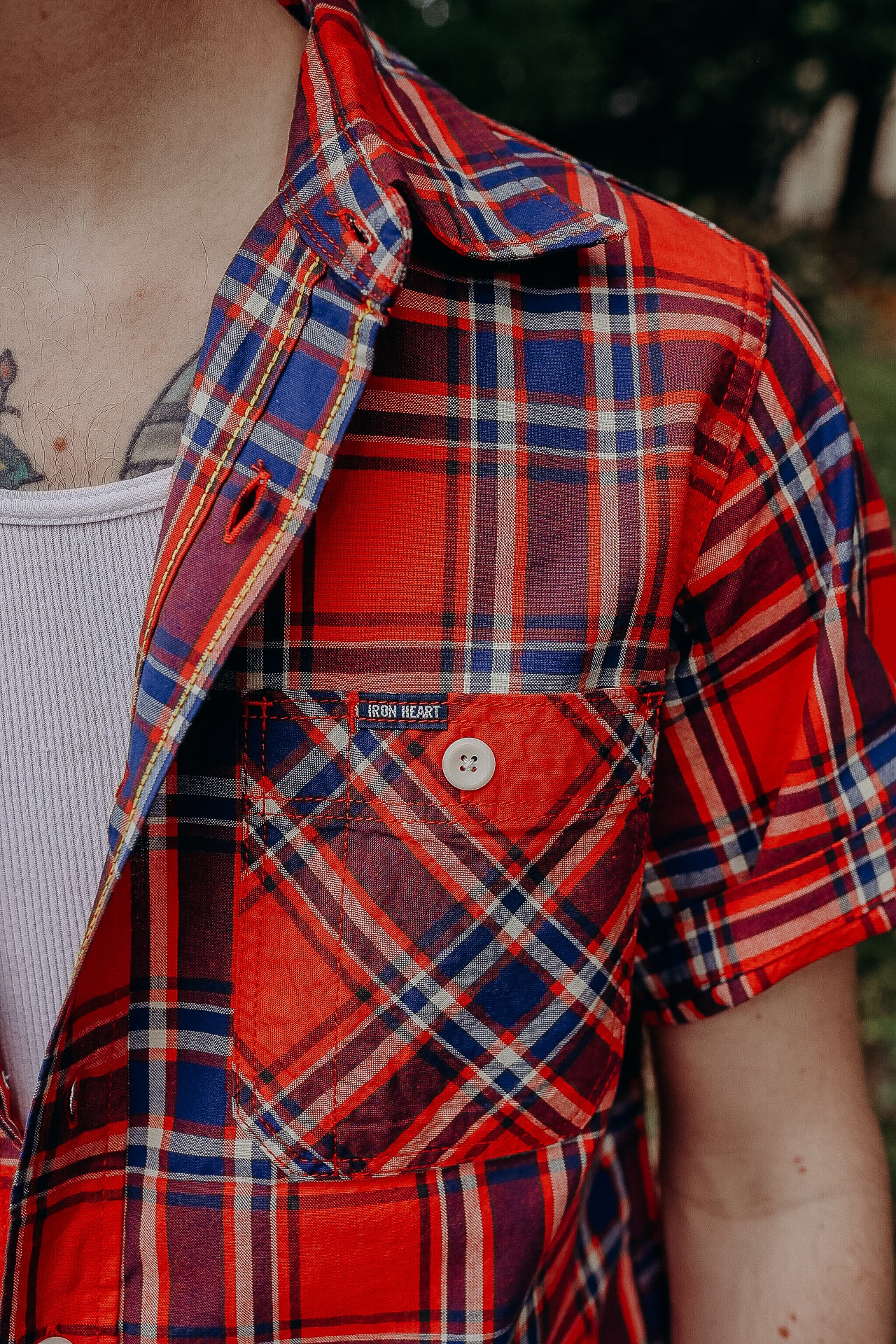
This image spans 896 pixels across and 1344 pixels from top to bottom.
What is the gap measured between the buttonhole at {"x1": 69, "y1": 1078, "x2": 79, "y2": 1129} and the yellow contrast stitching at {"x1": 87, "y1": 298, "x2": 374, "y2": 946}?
14 cm

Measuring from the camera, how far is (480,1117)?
1.00 meters

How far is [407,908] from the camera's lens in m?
0.96

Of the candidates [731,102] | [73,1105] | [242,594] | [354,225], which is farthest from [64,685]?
[731,102]

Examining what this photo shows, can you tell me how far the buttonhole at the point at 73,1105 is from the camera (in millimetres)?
948

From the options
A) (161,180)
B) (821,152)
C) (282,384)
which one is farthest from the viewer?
(821,152)

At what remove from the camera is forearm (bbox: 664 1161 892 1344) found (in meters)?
1.10

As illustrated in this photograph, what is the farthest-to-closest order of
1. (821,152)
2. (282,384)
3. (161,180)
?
(821,152), (161,180), (282,384)

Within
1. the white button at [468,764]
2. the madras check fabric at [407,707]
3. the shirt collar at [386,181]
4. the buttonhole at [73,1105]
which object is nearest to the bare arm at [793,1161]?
the madras check fabric at [407,707]

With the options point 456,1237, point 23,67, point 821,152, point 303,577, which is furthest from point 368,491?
point 821,152

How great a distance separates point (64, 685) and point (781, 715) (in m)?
0.69

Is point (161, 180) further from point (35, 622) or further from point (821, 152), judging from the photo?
point (821, 152)

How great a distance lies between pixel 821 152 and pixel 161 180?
830cm

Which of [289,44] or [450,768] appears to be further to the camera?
[289,44]

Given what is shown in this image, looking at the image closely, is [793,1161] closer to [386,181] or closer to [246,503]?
[246,503]
